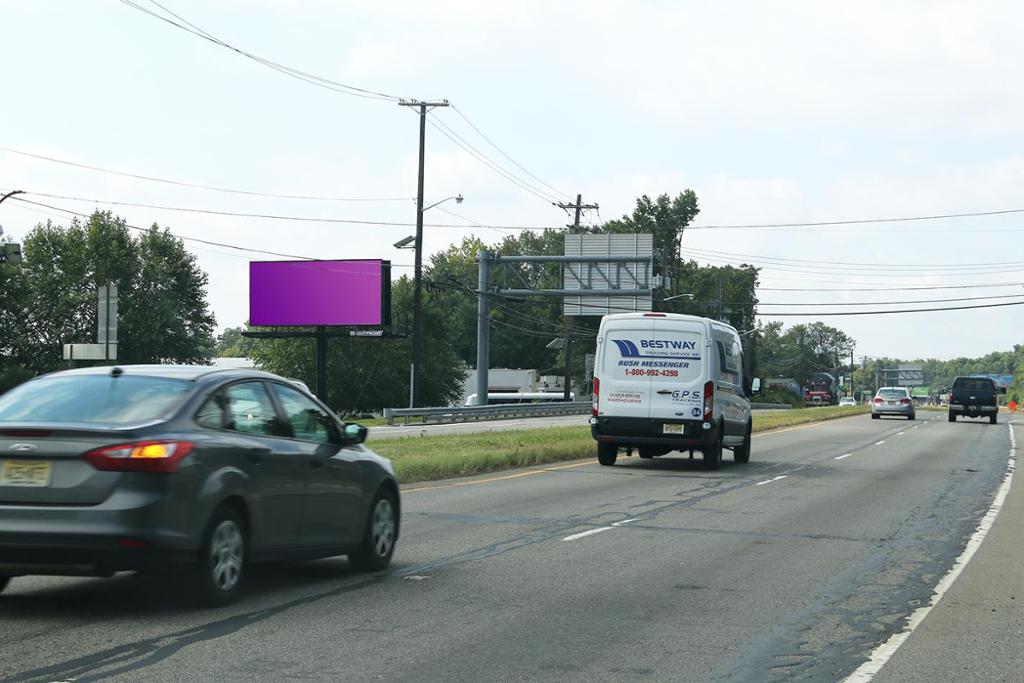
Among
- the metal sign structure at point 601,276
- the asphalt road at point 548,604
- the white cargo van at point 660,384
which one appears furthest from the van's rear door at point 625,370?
the metal sign structure at point 601,276

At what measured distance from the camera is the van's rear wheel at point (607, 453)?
25.5m

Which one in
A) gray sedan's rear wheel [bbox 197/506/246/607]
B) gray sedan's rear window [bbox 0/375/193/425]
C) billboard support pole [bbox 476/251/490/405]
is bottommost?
gray sedan's rear wheel [bbox 197/506/246/607]

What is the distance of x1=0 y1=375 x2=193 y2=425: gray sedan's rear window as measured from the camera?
28.6 ft

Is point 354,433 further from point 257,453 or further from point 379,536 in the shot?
point 257,453

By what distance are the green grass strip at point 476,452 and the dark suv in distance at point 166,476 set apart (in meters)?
10.4

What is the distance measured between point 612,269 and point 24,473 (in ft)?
174

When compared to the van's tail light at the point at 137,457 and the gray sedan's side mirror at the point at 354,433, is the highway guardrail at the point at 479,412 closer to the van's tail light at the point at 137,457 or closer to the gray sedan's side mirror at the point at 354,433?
the gray sedan's side mirror at the point at 354,433

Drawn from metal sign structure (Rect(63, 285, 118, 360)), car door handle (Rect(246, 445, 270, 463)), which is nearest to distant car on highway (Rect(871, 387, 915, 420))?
metal sign structure (Rect(63, 285, 118, 360))

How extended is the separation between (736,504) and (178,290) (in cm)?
7898

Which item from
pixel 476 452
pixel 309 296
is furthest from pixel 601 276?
pixel 476 452

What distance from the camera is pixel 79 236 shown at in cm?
8775

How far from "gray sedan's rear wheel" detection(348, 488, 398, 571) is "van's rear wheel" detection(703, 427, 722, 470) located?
552 inches

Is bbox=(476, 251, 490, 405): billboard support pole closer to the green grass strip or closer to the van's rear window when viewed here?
the van's rear window

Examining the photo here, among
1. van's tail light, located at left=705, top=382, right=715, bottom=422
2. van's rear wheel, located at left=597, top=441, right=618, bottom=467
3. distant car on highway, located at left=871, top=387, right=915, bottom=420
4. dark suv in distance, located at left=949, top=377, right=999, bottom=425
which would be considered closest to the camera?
van's tail light, located at left=705, top=382, right=715, bottom=422
